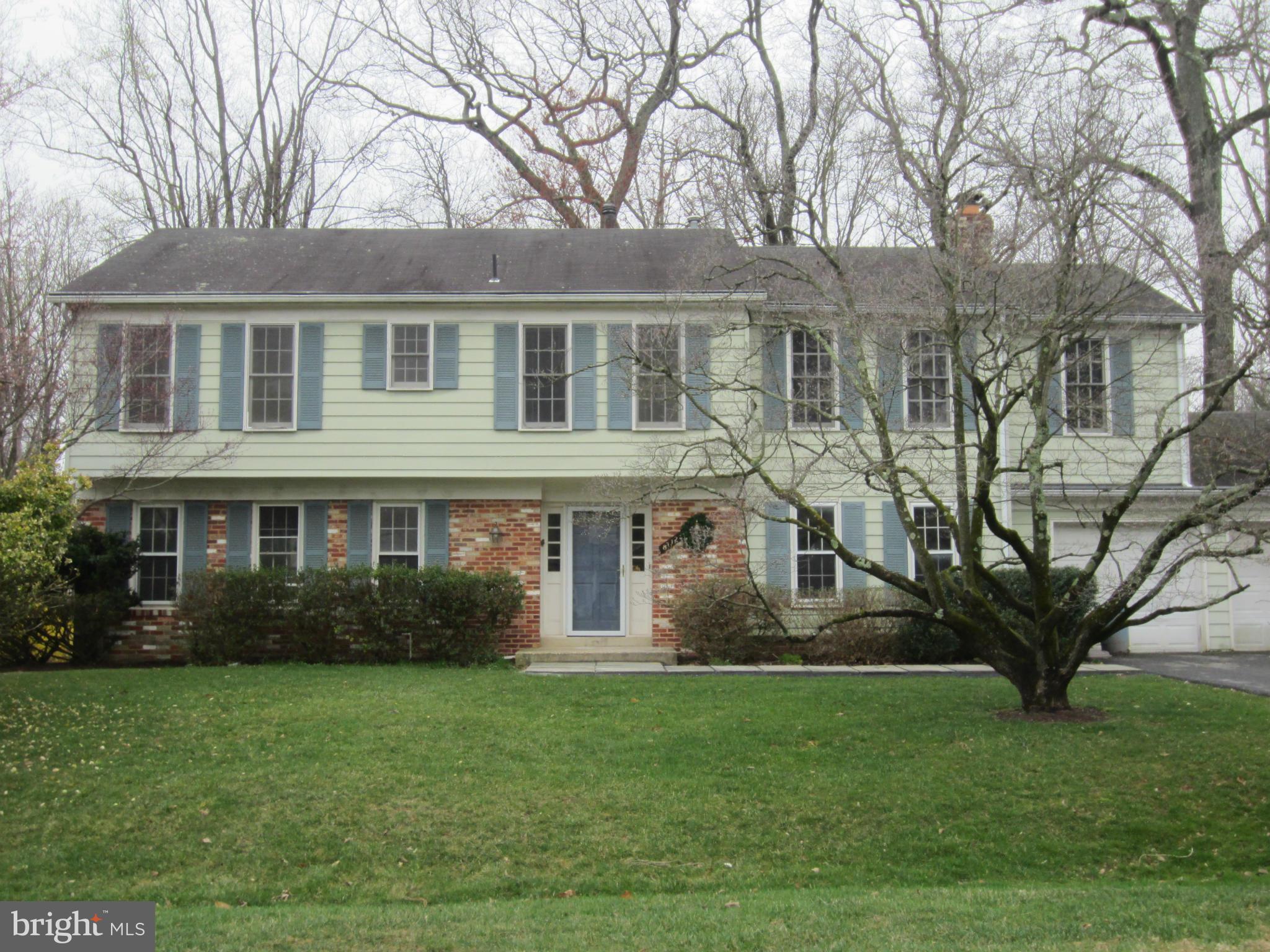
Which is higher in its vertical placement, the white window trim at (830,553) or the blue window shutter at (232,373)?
the blue window shutter at (232,373)

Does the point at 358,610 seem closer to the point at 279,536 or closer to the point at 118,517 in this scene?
the point at 279,536

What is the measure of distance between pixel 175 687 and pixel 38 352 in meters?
4.91

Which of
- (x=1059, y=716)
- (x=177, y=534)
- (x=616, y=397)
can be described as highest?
(x=616, y=397)

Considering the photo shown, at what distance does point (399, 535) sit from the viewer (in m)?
16.2

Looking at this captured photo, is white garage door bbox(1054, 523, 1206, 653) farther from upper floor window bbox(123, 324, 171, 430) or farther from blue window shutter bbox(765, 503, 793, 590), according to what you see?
upper floor window bbox(123, 324, 171, 430)

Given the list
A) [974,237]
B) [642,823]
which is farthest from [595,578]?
[642,823]

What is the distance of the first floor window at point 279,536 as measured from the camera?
16.1 m

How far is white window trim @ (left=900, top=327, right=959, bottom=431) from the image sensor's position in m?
10.3

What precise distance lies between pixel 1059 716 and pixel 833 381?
4.52 metres

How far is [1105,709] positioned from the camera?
426 inches

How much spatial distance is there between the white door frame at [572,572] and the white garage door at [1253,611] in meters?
9.38

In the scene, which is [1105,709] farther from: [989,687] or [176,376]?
[176,376]

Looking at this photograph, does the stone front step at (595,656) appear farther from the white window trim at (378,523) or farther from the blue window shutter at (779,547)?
the white window trim at (378,523)

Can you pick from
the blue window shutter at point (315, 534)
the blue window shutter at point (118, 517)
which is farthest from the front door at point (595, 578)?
the blue window shutter at point (118, 517)
